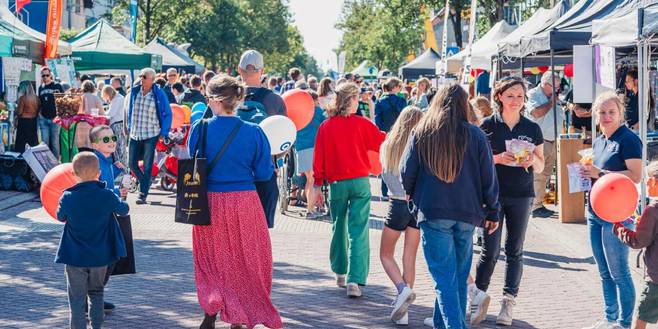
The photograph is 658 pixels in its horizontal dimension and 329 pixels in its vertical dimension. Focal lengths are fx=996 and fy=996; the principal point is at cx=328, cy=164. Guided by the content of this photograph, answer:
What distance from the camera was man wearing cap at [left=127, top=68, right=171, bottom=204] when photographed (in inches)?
589

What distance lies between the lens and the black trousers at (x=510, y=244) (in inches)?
291

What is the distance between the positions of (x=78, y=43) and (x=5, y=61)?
7924 millimetres

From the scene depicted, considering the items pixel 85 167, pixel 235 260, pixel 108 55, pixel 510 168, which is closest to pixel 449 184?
pixel 510 168

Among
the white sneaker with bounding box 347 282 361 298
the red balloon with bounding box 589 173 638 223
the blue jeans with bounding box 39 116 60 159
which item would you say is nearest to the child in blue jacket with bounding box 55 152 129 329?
the white sneaker with bounding box 347 282 361 298

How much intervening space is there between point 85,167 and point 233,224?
1094 mm

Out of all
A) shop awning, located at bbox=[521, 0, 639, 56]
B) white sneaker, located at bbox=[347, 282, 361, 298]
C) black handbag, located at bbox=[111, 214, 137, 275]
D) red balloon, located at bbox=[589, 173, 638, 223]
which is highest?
shop awning, located at bbox=[521, 0, 639, 56]

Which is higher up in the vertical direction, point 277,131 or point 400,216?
point 277,131

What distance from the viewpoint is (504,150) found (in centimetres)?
737

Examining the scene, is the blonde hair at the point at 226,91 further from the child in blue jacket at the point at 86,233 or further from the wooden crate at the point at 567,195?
the wooden crate at the point at 567,195

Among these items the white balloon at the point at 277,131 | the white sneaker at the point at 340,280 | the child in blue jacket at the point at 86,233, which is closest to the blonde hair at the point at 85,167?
the child in blue jacket at the point at 86,233

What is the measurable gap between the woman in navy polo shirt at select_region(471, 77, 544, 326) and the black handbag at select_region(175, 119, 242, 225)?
1.96m

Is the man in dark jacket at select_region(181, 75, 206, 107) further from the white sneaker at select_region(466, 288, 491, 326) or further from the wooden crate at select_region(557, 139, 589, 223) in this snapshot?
the white sneaker at select_region(466, 288, 491, 326)

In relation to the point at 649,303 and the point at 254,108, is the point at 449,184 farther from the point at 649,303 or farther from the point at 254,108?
the point at 254,108

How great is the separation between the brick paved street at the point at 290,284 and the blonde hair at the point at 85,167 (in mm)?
1465
